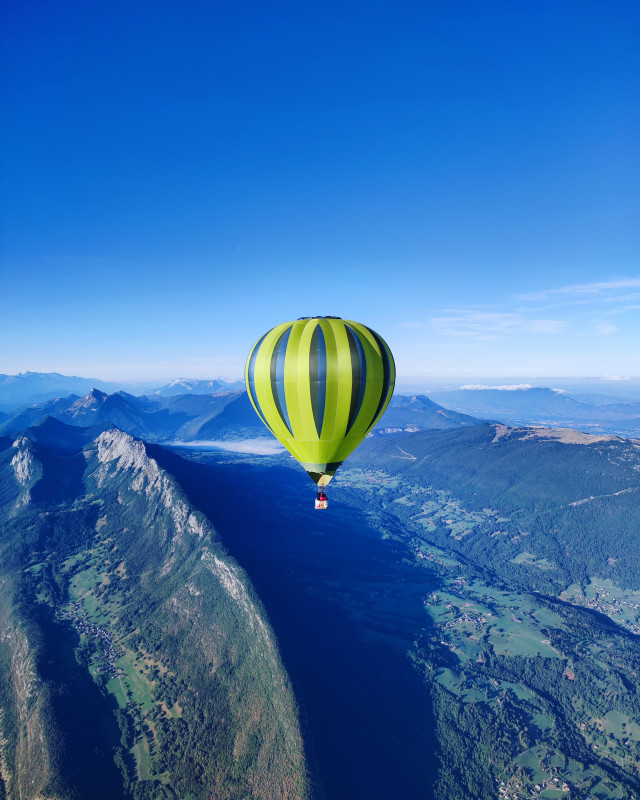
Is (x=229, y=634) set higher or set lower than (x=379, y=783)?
higher

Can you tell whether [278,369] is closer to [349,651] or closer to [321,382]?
[321,382]

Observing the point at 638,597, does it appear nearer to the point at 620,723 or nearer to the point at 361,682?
the point at 620,723

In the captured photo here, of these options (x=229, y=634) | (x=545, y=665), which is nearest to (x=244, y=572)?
(x=229, y=634)

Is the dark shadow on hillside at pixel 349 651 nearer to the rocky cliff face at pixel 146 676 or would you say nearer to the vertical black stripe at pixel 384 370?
the rocky cliff face at pixel 146 676

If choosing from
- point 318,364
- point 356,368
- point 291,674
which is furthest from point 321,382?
point 291,674

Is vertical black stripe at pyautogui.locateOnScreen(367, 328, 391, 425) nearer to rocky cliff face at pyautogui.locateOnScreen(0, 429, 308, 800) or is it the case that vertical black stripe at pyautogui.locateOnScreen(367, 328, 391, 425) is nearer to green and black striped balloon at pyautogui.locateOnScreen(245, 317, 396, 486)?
green and black striped balloon at pyautogui.locateOnScreen(245, 317, 396, 486)

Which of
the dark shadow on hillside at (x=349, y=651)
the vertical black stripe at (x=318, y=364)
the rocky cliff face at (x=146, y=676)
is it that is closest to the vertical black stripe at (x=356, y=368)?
the vertical black stripe at (x=318, y=364)

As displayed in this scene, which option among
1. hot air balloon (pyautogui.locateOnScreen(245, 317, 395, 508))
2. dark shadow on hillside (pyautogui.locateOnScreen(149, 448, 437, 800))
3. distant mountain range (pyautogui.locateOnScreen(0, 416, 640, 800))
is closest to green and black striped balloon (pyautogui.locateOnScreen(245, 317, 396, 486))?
hot air balloon (pyautogui.locateOnScreen(245, 317, 395, 508))

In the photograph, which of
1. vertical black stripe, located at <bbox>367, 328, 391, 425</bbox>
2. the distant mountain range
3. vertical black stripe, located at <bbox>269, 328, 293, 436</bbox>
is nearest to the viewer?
vertical black stripe, located at <bbox>269, 328, 293, 436</bbox>
